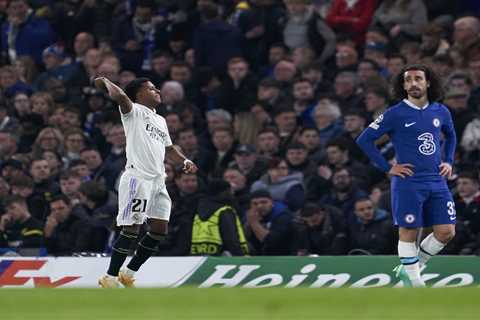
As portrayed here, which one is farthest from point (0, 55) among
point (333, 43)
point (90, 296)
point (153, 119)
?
point (90, 296)

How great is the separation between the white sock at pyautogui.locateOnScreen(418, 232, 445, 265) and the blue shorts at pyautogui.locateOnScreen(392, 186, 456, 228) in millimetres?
202

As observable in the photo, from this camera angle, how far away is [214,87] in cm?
2342

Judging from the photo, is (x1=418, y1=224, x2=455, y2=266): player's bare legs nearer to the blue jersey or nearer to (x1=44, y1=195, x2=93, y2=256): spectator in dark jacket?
the blue jersey

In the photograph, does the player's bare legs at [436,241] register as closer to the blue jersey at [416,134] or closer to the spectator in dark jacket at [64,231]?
the blue jersey at [416,134]

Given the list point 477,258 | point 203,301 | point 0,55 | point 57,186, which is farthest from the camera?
point 0,55

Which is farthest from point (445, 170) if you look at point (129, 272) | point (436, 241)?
point (129, 272)

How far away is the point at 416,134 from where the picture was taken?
15.4m

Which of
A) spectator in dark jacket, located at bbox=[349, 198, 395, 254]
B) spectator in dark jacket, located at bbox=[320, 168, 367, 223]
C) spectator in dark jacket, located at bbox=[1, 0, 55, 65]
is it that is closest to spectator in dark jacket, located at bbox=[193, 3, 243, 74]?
spectator in dark jacket, located at bbox=[1, 0, 55, 65]

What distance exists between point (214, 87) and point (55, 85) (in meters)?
2.48

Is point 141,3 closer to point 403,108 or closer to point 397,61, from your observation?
point 397,61

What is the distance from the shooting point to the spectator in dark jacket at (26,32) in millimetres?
25734

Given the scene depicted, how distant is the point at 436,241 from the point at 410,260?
1.18 ft

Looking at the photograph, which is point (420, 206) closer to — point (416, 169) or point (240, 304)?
point (416, 169)

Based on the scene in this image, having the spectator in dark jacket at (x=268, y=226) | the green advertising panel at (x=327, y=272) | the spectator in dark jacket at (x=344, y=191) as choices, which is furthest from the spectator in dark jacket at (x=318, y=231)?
the green advertising panel at (x=327, y=272)
